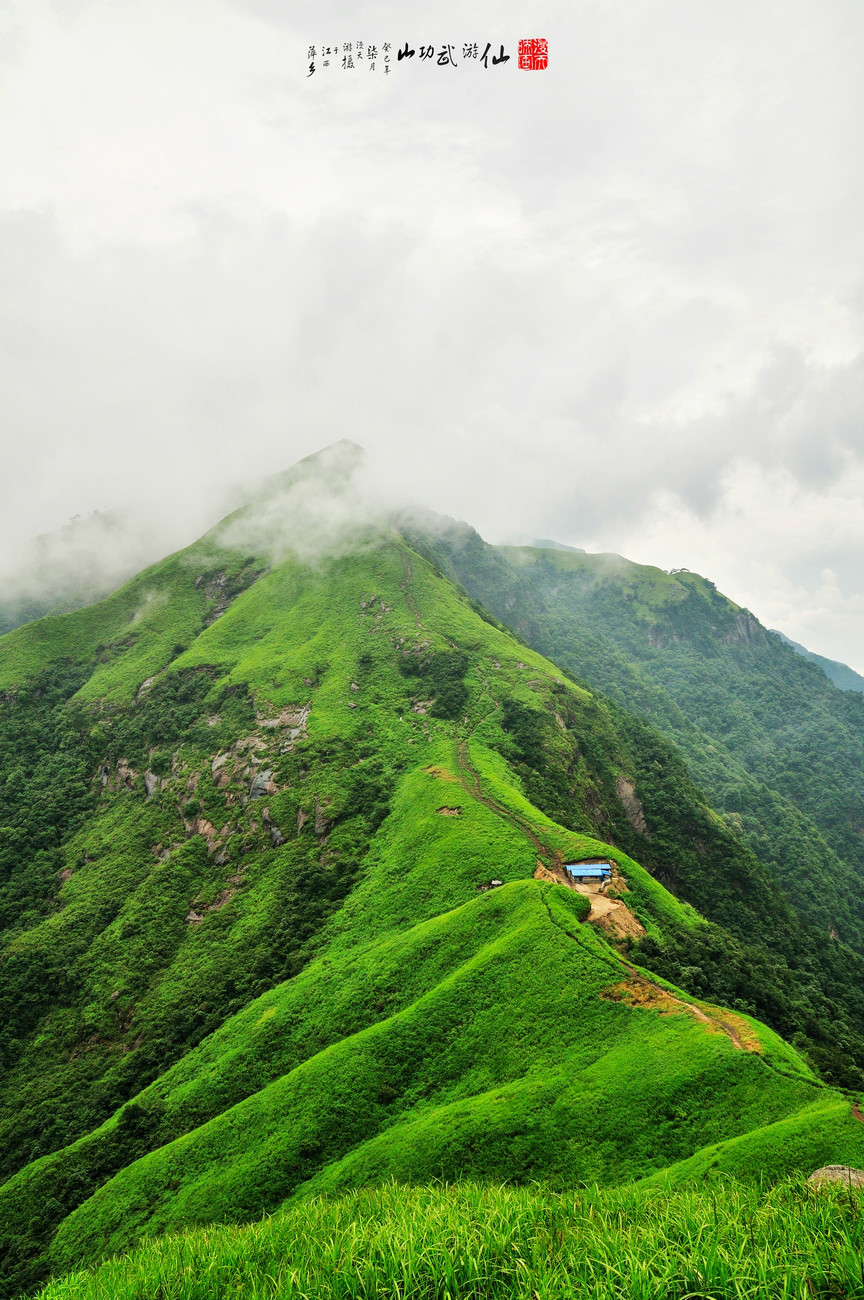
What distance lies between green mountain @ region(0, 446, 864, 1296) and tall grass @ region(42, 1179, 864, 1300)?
68.1 ft

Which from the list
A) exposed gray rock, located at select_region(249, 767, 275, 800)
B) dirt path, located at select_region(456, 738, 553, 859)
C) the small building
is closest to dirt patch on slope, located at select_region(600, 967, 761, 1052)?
the small building

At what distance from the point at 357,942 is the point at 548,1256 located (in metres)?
59.0

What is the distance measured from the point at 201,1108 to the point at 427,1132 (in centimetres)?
2767

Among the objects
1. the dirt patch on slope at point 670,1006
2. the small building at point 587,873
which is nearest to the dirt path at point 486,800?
the small building at point 587,873

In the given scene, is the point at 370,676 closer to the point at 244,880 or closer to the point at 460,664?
the point at 460,664

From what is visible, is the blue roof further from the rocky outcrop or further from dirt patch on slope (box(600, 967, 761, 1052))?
the rocky outcrop

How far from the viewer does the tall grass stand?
10328 millimetres

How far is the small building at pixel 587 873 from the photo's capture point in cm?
6525

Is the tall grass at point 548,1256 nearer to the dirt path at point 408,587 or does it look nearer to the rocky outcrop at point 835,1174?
the rocky outcrop at point 835,1174

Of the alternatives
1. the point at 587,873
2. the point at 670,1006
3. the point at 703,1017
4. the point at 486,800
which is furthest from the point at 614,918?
the point at 486,800

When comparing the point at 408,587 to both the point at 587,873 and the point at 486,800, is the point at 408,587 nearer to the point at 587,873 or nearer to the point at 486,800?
the point at 486,800

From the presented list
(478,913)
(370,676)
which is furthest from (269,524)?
(478,913)

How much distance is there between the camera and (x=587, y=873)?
6525 centimetres

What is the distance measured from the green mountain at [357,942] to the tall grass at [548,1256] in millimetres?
20763
